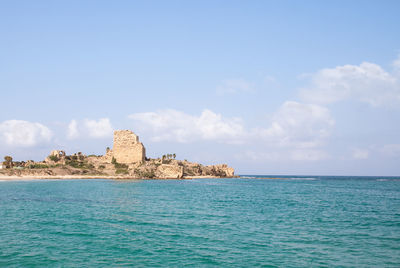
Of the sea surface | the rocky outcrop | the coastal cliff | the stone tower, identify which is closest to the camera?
the sea surface

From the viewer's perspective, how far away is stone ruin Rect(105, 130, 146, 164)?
368ft

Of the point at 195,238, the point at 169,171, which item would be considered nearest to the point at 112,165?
the point at 169,171

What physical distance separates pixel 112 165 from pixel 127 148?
307 inches

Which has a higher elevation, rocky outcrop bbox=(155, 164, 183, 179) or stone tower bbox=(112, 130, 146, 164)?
stone tower bbox=(112, 130, 146, 164)

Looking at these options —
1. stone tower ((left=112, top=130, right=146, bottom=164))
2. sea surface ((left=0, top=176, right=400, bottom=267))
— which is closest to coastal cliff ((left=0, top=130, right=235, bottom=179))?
stone tower ((left=112, top=130, right=146, bottom=164))

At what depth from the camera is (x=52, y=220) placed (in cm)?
2414

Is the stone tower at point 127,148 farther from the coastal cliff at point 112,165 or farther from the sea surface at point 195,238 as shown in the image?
the sea surface at point 195,238

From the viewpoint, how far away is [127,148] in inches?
4446

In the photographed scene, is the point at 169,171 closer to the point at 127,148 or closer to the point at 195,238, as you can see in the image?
the point at 127,148

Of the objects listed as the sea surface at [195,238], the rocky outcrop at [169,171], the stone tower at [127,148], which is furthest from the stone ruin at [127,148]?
the sea surface at [195,238]

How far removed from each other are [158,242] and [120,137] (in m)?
98.6

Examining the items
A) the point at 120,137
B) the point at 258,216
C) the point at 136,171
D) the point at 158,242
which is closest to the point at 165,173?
the point at 136,171

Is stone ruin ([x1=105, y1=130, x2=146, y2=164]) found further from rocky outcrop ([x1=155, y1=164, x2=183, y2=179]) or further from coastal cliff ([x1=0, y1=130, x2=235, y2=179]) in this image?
rocky outcrop ([x1=155, y1=164, x2=183, y2=179])

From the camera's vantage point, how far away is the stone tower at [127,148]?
112 metres
